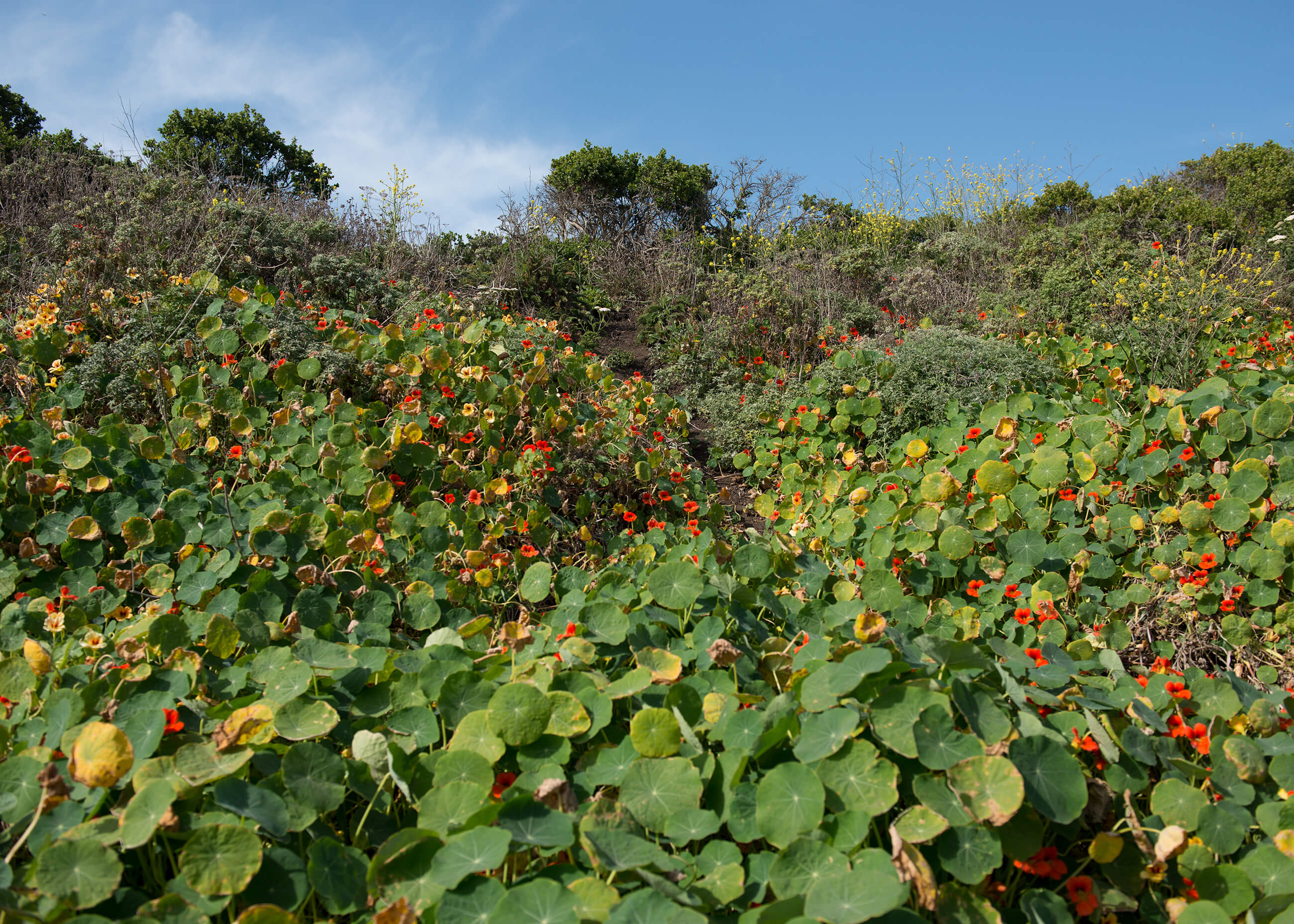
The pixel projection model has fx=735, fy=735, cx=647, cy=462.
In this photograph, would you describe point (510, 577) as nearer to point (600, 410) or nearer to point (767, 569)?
point (767, 569)

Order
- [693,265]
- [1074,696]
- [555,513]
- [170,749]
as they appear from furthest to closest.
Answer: [693,265] < [555,513] < [1074,696] < [170,749]

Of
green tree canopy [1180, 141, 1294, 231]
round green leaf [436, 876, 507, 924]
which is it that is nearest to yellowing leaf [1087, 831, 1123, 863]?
round green leaf [436, 876, 507, 924]

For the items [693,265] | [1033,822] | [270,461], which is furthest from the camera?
[693,265]

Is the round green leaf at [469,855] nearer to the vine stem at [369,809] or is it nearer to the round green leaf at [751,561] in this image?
the vine stem at [369,809]

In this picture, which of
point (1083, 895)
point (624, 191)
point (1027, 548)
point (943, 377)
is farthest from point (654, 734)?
point (624, 191)

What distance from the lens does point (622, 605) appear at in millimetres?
2441

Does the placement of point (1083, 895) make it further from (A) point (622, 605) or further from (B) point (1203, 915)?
(A) point (622, 605)

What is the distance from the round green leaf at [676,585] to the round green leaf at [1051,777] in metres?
0.98

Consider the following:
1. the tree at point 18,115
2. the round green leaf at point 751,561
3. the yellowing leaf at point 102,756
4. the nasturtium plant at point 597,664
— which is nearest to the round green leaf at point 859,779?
the nasturtium plant at point 597,664

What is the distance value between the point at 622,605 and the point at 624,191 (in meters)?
12.9

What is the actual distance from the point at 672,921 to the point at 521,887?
26 cm

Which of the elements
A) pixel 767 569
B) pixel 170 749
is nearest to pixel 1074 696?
pixel 767 569

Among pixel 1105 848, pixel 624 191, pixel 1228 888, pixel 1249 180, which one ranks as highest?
pixel 624 191

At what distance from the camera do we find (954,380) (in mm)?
4980
